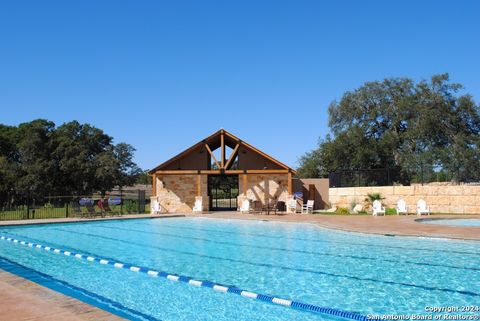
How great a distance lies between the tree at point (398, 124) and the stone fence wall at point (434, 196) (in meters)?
10.7

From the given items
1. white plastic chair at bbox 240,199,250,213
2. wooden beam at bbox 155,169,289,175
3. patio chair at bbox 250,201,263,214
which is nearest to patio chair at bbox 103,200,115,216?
wooden beam at bbox 155,169,289,175

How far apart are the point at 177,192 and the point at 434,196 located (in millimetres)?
14814

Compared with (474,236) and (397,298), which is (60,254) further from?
(474,236)

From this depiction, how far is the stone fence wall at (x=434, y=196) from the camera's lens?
877 inches

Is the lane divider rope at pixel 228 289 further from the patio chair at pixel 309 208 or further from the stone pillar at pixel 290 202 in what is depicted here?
the stone pillar at pixel 290 202

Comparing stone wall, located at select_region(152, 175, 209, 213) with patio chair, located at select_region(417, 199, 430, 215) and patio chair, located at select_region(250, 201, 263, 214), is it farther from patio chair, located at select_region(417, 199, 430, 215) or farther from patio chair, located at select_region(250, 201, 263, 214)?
patio chair, located at select_region(417, 199, 430, 215)

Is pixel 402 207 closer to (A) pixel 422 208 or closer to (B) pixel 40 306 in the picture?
(A) pixel 422 208

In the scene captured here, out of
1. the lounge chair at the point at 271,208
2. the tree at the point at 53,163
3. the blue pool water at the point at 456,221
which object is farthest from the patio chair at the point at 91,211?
the tree at the point at 53,163

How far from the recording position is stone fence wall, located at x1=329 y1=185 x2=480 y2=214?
2228 cm

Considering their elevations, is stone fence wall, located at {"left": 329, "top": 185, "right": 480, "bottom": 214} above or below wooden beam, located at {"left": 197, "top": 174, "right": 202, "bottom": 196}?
below

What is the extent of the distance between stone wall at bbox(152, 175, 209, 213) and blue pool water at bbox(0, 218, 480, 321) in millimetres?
11024

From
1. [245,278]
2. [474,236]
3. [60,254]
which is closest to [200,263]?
[245,278]

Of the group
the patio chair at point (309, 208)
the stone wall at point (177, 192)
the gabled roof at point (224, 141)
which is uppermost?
the gabled roof at point (224, 141)

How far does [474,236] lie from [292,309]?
8659 millimetres
